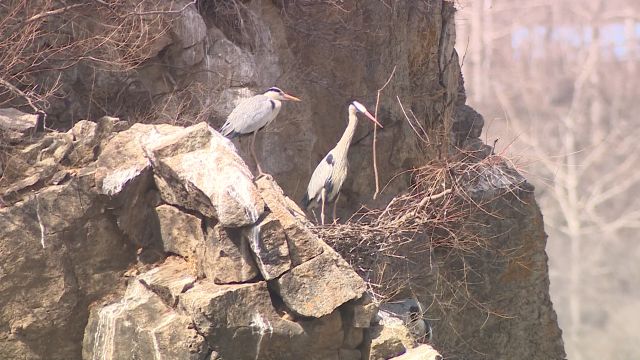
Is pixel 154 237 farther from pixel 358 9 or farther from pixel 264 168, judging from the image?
pixel 358 9

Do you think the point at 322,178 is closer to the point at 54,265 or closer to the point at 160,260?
the point at 160,260

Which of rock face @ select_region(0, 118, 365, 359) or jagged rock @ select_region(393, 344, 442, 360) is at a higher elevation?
rock face @ select_region(0, 118, 365, 359)

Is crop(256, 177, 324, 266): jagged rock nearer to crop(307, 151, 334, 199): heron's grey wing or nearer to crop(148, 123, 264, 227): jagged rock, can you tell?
crop(148, 123, 264, 227): jagged rock

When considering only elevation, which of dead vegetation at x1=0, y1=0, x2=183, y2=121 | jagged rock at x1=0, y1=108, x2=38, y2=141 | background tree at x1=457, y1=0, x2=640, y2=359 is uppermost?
dead vegetation at x1=0, y1=0, x2=183, y2=121

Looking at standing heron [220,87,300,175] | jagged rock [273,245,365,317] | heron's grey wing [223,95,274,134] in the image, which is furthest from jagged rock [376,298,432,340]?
heron's grey wing [223,95,274,134]

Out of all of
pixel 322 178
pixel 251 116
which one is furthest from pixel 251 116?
pixel 322 178

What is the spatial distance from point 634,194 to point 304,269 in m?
24.2

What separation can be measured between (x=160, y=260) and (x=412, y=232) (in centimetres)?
250

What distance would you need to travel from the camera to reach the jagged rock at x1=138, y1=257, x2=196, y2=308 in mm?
5590

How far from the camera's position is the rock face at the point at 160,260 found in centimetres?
542

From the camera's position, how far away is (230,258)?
5449mm

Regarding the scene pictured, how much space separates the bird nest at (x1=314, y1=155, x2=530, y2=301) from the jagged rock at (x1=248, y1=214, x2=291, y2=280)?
0.97m

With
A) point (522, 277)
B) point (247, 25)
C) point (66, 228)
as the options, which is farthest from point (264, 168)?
point (522, 277)

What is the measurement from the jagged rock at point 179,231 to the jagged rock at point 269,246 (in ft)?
1.59
